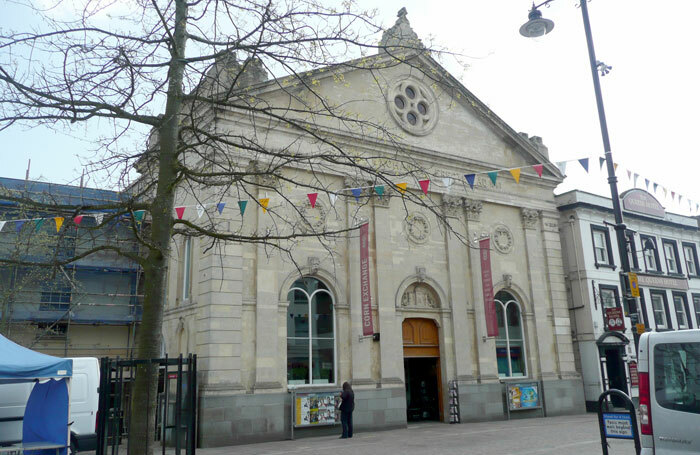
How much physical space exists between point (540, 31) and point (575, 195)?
15.4 metres

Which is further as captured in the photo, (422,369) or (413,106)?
(413,106)

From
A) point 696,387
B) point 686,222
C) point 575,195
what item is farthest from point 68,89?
point 686,222

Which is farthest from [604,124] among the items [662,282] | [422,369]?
[662,282]

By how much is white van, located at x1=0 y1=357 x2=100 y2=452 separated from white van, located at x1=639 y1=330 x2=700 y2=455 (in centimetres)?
1140

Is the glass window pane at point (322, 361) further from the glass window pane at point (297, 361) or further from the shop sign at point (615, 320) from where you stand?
the shop sign at point (615, 320)

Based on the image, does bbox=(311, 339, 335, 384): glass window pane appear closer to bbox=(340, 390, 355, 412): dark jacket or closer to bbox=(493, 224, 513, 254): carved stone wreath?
bbox=(340, 390, 355, 412): dark jacket

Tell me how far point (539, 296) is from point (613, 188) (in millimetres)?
12308

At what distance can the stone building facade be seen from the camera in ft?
55.7

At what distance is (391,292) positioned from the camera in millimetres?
20094

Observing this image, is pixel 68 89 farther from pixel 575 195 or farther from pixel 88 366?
pixel 575 195

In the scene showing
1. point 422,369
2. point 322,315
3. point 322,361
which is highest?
point 322,315

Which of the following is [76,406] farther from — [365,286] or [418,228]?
[418,228]

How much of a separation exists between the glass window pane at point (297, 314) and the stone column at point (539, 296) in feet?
33.1

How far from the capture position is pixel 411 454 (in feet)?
44.2
